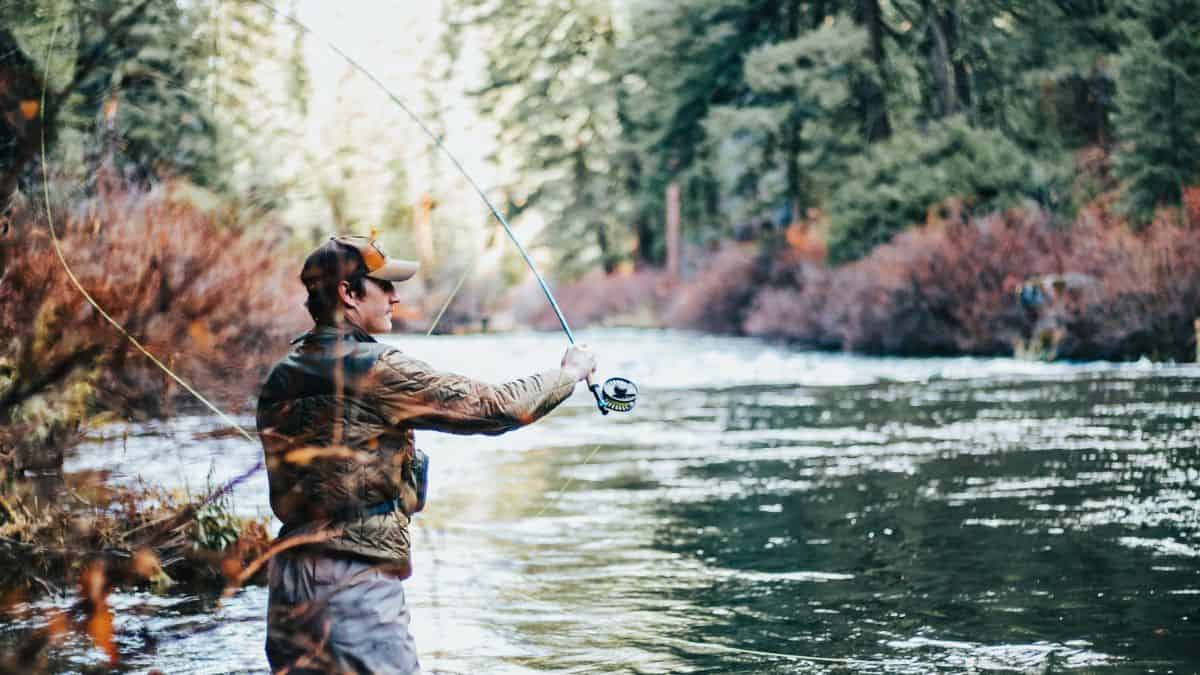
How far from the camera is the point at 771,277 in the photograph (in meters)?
36.8

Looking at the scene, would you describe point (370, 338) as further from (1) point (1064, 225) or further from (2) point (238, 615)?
(1) point (1064, 225)

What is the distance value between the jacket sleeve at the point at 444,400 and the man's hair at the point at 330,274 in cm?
19

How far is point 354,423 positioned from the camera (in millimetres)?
3773

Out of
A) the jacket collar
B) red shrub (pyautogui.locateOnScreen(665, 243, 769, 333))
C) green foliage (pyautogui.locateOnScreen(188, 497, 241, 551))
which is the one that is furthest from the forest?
the jacket collar

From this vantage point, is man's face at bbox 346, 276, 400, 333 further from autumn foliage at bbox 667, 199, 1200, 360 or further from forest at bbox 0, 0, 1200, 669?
autumn foliage at bbox 667, 199, 1200, 360

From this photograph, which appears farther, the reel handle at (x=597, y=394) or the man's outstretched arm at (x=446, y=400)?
the reel handle at (x=597, y=394)

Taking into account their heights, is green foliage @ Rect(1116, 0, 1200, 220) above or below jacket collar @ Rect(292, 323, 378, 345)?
above

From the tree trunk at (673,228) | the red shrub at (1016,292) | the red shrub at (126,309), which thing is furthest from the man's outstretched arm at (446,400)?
the tree trunk at (673,228)

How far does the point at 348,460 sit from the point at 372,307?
1.23 feet

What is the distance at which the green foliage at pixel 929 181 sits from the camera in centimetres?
2869

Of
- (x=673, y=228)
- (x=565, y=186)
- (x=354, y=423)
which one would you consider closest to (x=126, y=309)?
(x=354, y=423)

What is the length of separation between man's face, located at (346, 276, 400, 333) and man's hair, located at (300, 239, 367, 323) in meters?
0.02

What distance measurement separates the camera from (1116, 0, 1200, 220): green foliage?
24.7 metres

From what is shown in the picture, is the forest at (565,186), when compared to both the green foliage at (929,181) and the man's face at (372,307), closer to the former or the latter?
the green foliage at (929,181)
